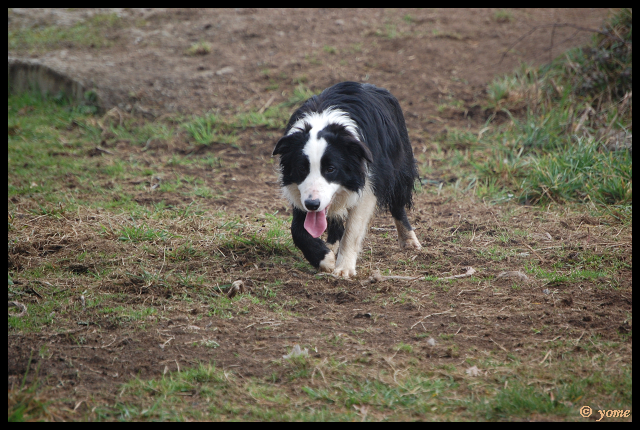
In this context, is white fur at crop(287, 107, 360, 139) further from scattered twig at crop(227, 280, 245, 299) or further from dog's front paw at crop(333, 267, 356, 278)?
scattered twig at crop(227, 280, 245, 299)

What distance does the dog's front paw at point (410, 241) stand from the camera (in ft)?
16.3

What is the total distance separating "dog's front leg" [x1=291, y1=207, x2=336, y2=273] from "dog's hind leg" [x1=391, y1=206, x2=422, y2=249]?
0.92 meters

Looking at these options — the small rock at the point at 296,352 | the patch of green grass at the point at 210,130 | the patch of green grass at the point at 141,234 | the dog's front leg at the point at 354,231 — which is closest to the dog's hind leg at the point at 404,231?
the dog's front leg at the point at 354,231

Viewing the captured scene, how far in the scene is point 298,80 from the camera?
8773 millimetres

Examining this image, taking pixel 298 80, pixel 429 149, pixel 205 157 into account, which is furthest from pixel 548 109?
pixel 205 157

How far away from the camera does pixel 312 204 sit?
3955 mm

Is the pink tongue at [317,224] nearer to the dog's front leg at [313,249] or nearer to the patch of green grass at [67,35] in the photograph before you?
the dog's front leg at [313,249]

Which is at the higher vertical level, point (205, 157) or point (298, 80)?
point (298, 80)

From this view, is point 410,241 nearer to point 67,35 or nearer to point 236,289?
point 236,289

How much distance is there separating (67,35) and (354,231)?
8620 millimetres

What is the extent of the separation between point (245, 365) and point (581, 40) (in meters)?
7.83

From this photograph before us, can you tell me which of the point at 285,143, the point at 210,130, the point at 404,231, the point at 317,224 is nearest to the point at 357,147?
the point at 285,143

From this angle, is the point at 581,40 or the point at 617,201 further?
the point at 581,40

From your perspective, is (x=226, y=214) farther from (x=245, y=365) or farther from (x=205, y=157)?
(x=245, y=365)
